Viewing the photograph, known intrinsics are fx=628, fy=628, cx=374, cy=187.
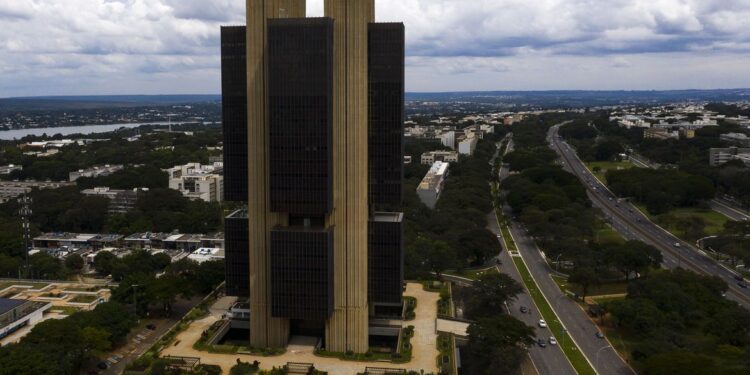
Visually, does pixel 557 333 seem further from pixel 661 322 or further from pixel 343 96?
pixel 343 96

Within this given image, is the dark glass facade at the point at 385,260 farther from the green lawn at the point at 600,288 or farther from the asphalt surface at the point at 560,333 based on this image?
the green lawn at the point at 600,288

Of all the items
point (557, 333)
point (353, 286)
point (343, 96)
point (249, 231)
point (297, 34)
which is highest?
point (297, 34)

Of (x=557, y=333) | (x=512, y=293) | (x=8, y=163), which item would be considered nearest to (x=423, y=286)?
(x=512, y=293)

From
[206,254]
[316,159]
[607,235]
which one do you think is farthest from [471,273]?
[316,159]

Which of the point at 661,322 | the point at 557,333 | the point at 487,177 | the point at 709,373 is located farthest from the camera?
the point at 487,177

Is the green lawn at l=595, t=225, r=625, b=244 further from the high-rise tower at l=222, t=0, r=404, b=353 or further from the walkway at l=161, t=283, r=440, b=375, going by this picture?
the high-rise tower at l=222, t=0, r=404, b=353

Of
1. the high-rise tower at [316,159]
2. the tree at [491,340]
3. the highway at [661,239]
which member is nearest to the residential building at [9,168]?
the high-rise tower at [316,159]
